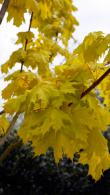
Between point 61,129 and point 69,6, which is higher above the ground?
point 69,6

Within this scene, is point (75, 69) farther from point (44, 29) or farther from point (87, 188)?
point (87, 188)

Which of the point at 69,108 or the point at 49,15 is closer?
the point at 69,108

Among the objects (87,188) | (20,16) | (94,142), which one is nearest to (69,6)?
(20,16)

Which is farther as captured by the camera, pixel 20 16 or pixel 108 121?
pixel 20 16

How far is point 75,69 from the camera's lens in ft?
7.27

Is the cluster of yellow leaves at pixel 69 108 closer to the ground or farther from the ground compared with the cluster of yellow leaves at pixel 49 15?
closer to the ground

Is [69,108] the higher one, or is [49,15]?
[49,15]

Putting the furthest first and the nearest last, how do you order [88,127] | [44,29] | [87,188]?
[87,188], [44,29], [88,127]

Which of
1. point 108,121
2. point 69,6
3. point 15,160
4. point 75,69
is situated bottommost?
point 108,121

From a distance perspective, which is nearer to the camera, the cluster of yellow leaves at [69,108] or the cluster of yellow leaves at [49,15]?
the cluster of yellow leaves at [69,108]

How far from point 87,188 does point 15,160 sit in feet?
5.02

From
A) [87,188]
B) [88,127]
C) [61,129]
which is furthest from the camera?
[87,188]

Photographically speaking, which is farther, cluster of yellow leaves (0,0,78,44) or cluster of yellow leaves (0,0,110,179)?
cluster of yellow leaves (0,0,78,44)

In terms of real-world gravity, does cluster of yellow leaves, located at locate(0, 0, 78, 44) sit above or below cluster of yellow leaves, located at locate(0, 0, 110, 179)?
above
